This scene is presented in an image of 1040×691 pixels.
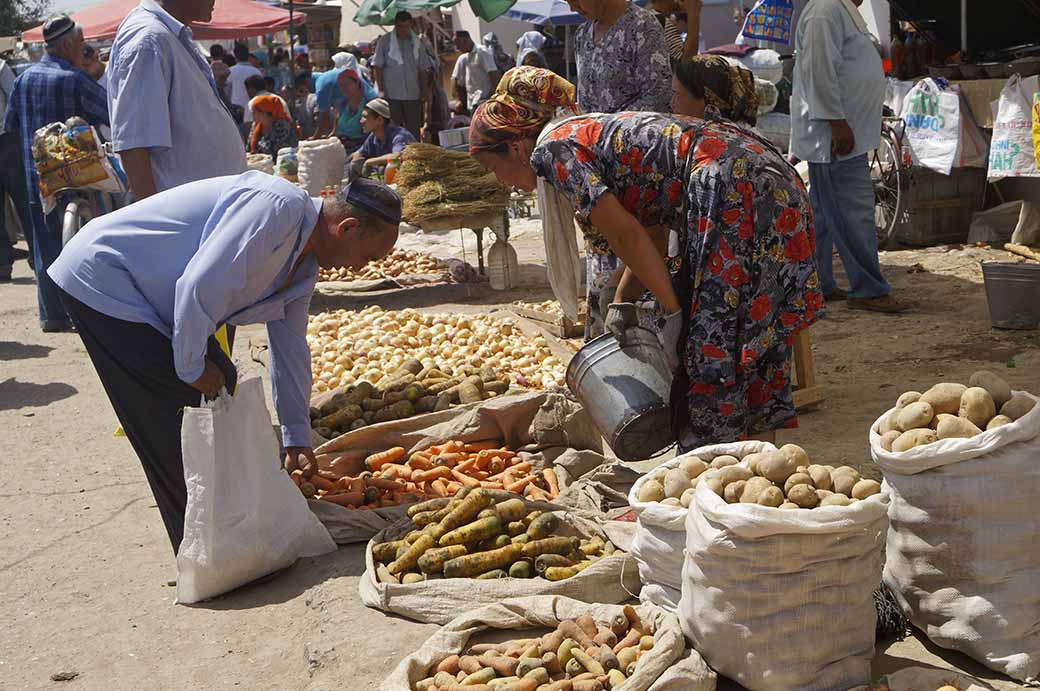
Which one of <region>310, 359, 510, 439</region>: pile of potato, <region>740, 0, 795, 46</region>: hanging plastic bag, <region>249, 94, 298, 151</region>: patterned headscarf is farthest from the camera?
<region>249, 94, 298, 151</region>: patterned headscarf

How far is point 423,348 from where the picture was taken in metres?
6.71

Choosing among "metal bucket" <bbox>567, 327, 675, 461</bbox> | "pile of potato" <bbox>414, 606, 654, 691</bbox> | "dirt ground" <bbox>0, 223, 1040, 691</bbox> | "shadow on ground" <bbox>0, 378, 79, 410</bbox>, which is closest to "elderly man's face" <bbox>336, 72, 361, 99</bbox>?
"dirt ground" <bbox>0, 223, 1040, 691</bbox>

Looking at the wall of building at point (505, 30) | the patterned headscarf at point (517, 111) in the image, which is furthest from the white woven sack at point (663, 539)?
the wall of building at point (505, 30)

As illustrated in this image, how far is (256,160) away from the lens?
11.6m

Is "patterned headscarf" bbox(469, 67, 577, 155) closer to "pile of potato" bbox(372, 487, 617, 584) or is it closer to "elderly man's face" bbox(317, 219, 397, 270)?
"elderly man's face" bbox(317, 219, 397, 270)

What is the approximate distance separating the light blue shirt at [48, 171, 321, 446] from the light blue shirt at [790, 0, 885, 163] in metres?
4.16

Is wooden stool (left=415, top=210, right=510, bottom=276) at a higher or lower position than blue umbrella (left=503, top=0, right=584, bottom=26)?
lower

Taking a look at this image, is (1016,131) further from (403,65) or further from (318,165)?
(403,65)

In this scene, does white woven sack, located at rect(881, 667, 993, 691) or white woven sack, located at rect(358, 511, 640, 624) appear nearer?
white woven sack, located at rect(881, 667, 993, 691)

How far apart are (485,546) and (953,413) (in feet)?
4.93

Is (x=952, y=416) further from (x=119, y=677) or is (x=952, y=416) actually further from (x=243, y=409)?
(x=119, y=677)

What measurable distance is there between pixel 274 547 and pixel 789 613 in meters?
1.79

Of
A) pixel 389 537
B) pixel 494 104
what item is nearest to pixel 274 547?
pixel 389 537

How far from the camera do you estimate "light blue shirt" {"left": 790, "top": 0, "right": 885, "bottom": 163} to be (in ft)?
22.4
